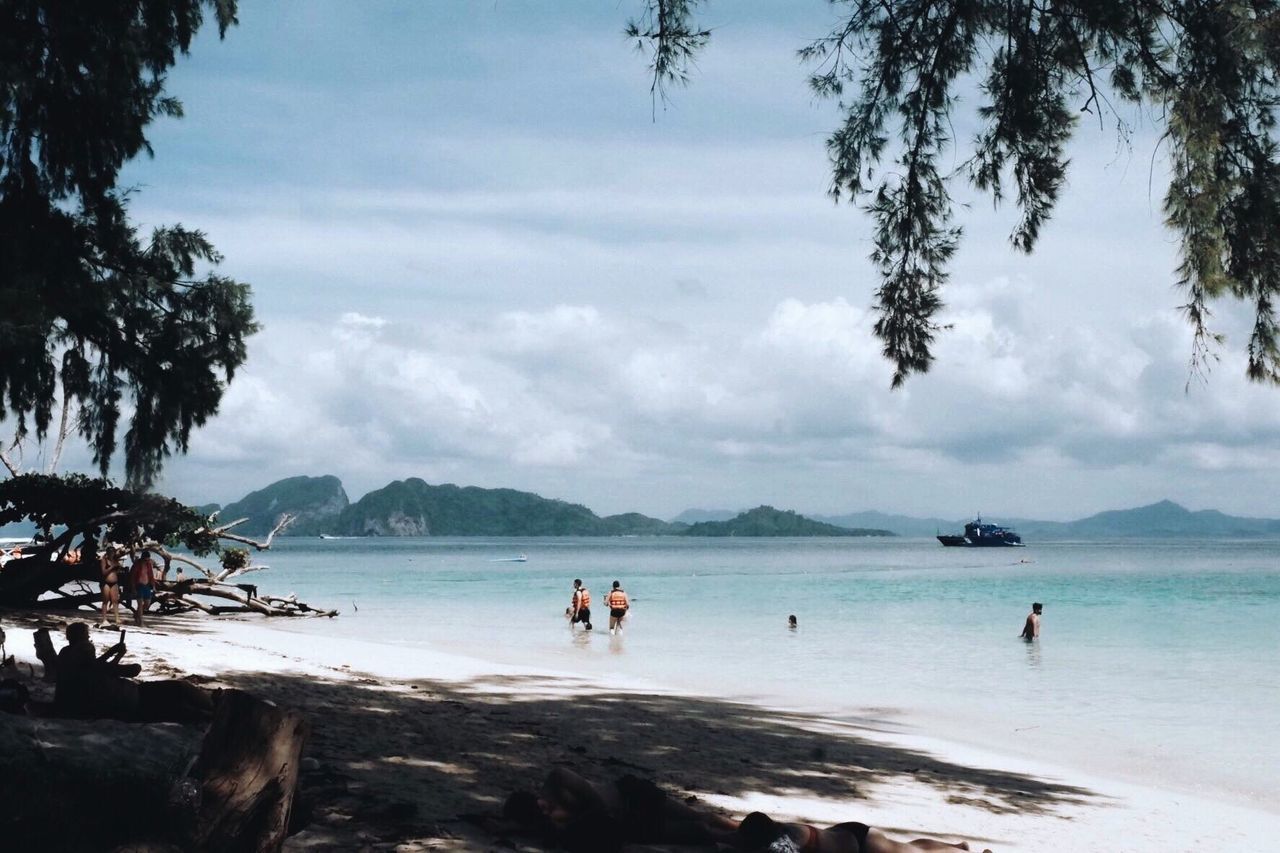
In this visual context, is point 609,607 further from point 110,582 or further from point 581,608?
point 110,582

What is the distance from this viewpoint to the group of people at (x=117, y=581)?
18922mm

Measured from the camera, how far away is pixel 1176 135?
7828 millimetres

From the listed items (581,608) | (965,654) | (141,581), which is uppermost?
(141,581)

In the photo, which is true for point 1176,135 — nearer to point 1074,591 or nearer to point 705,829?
point 705,829

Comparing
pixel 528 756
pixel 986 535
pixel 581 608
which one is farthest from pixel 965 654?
pixel 986 535

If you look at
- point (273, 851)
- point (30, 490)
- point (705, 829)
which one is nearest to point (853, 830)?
point (705, 829)

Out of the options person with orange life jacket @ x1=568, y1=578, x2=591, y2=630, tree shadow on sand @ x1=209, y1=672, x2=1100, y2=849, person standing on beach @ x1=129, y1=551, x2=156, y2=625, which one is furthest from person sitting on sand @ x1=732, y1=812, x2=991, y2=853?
person with orange life jacket @ x1=568, y1=578, x2=591, y2=630

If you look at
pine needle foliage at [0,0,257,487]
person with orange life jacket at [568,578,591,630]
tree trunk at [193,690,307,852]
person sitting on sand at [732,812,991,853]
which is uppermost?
pine needle foliage at [0,0,257,487]

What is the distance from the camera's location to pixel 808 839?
4.44 meters

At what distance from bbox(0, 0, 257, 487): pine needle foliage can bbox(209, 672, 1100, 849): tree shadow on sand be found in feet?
12.2

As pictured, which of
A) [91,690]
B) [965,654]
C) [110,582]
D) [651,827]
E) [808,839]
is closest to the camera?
[808,839]

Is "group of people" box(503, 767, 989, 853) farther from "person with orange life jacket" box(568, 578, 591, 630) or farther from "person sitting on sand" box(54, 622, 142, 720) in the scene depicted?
"person with orange life jacket" box(568, 578, 591, 630)

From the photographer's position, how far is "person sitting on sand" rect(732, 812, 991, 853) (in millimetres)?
4418

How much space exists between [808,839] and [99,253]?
10737 mm
